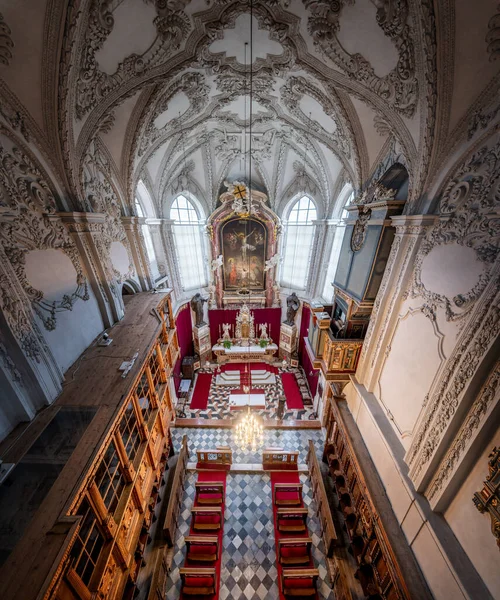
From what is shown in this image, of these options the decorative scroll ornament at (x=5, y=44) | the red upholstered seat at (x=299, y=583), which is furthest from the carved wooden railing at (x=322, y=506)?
the decorative scroll ornament at (x=5, y=44)

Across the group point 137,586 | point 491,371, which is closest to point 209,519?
point 137,586

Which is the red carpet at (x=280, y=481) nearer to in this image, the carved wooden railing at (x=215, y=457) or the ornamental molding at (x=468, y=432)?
the carved wooden railing at (x=215, y=457)

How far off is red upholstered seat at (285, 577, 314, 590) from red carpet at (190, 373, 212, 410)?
4843mm

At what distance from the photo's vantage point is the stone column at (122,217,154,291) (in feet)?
19.8

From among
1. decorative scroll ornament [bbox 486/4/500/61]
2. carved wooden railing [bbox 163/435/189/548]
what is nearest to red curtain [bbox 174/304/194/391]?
carved wooden railing [bbox 163/435/189/548]

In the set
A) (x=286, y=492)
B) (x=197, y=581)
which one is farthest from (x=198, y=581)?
(x=286, y=492)

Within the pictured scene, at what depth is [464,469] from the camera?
264cm

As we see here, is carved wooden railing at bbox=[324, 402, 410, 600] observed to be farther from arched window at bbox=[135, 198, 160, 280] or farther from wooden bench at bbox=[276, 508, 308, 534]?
arched window at bbox=[135, 198, 160, 280]

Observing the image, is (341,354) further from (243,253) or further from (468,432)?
(243,253)

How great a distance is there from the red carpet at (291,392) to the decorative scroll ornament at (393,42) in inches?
316

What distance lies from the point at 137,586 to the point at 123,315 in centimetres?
488

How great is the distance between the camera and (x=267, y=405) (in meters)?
8.31

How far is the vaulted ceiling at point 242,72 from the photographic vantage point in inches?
110

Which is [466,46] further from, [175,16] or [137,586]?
[137,586]
